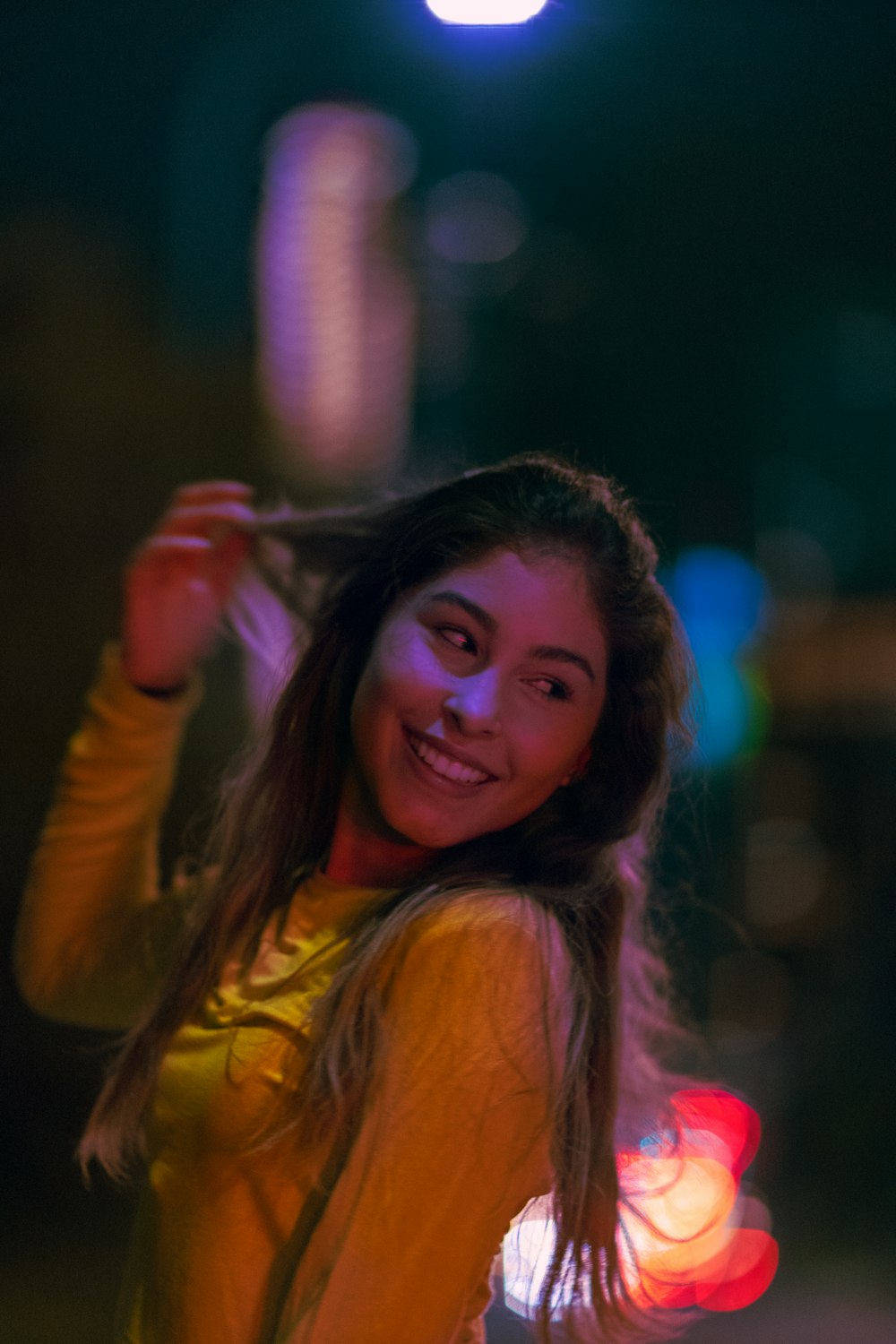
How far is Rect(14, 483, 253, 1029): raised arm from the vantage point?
1.48m

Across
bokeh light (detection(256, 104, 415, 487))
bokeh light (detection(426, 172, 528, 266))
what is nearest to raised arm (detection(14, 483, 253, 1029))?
bokeh light (detection(256, 104, 415, 487))

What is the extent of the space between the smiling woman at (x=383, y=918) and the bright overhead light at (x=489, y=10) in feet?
1.98

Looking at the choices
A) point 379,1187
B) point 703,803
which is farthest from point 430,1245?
point 703,803

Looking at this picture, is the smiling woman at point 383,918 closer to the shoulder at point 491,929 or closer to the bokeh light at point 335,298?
the shoulder at point 491,929

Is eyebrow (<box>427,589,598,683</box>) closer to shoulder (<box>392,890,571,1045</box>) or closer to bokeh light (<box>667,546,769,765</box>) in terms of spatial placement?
shoulder (<box>392,890,571,1045</box>)

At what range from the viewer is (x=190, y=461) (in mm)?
3305

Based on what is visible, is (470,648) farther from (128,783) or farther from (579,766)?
(128,783)

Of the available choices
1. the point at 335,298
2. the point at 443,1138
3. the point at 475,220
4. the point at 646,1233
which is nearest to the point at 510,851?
the point at 443,1138

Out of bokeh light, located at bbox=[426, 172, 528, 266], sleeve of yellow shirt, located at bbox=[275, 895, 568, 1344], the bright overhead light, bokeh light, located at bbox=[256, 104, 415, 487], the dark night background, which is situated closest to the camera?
sleeve of yellow shirt, located at bbox=[275, 895, 568, 1344]

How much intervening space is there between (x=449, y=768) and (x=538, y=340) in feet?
10.0

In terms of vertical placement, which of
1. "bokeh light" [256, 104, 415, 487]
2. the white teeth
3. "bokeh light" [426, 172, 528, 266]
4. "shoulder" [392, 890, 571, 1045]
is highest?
"bokeh light" [426, 172, 528, 266]

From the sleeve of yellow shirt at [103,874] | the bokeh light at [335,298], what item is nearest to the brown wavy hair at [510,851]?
the sleeve of yellow shirt at [103,874]

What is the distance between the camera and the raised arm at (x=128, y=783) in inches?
58.4

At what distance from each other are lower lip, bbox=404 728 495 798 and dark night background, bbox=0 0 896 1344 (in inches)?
14.3
